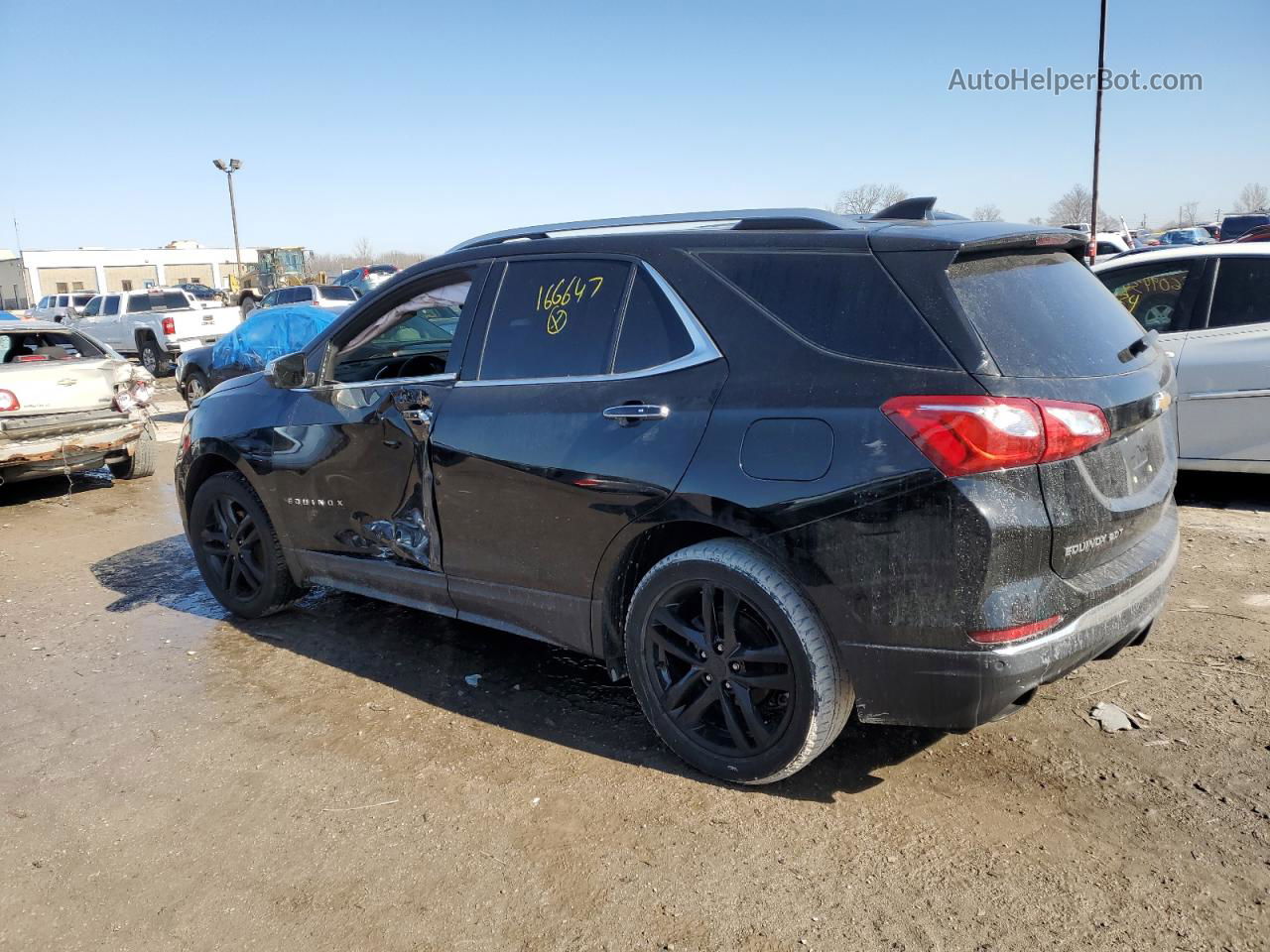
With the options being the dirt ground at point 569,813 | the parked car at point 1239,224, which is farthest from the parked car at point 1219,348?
the parked car at point 1239,224

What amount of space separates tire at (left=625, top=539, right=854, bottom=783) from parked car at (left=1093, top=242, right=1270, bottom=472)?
455 cm

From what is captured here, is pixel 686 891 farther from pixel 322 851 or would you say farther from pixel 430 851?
pixel 322 851

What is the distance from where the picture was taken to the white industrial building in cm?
7012

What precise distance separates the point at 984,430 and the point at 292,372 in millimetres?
3335

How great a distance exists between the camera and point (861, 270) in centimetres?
304

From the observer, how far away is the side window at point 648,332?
336cm

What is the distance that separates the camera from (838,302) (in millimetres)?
3055

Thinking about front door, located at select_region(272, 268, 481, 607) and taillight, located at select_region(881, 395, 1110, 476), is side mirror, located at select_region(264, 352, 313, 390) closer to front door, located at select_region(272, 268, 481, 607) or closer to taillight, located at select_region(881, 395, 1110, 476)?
front door, located at select_region(272, 268, 481, 607)

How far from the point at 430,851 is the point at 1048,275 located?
2740mm

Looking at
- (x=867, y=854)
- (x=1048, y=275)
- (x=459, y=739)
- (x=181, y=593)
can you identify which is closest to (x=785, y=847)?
(x=867, y=854)

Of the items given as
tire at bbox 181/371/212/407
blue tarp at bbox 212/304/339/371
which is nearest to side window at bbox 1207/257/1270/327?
blue tarp at bbox 212/304/339/371

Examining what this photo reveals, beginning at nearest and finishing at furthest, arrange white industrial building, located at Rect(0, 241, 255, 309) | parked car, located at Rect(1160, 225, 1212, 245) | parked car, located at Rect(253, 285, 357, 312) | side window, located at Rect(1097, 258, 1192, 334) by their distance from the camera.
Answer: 1. side window, located at Rect(1097, 258, 1192, 334)
2. parked car, located at Rect(253, 285, 357, 312)
3. parked car, located at Rect(1160, 225, 1212, 245)
4. white industrial building, located at Rect(0, 241, 255, 309)

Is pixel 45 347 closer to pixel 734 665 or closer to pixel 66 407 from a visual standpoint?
pixel 66 407

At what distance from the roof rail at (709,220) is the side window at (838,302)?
0.15 meters
